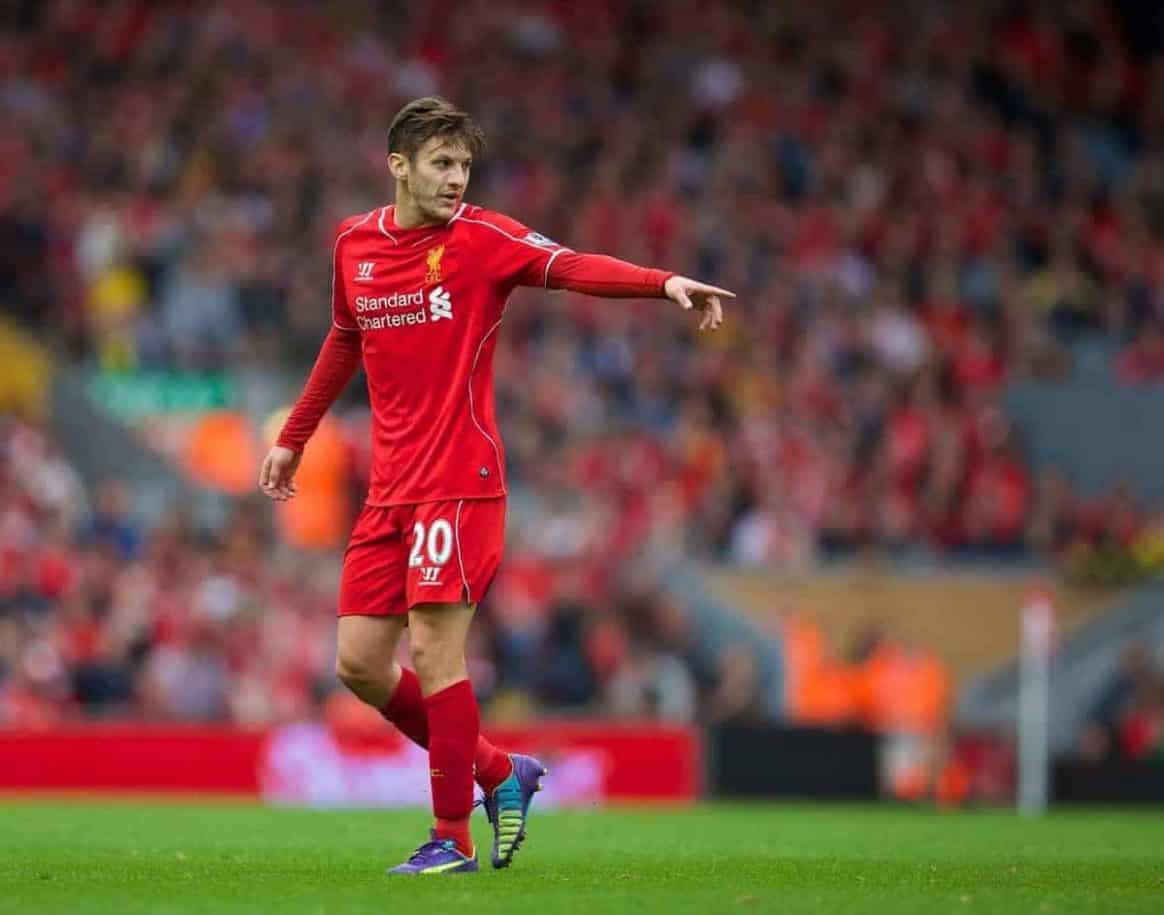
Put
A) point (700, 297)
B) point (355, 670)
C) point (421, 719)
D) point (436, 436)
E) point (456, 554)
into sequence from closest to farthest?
point (700, 297)
point (456, 554)
point (436, 436)
point (355, 670)
point (421, 719)

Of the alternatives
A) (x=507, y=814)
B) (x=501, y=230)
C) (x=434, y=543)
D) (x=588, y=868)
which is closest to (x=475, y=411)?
(x=434, y=543)

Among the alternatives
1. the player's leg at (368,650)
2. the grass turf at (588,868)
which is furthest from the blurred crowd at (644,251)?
the player's leg at (368,650)

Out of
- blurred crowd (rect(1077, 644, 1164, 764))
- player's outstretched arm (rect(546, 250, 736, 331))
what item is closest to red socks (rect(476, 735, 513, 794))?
player's outstretched arm (rect(546, 250, 736, 331))

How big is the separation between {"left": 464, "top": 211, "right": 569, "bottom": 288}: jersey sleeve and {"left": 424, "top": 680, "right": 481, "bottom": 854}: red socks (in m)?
1.36

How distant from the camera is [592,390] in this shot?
2291 centimetres

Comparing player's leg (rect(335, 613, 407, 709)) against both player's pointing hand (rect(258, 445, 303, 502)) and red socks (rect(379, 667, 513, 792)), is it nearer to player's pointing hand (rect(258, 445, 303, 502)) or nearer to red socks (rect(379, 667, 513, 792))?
red socks (rect(379, 667, 513, 792))

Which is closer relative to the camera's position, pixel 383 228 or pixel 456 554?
pixel 456 554

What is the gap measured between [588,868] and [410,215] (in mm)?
2385

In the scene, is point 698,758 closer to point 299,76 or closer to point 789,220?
point 789,220

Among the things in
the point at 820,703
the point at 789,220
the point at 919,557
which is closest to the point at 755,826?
the point at 820,703

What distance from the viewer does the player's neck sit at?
332 inches

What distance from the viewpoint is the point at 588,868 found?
29.0 feet

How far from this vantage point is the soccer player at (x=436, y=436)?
823 centimetres

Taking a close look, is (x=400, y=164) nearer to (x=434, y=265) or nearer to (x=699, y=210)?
(x=434, y=265)
